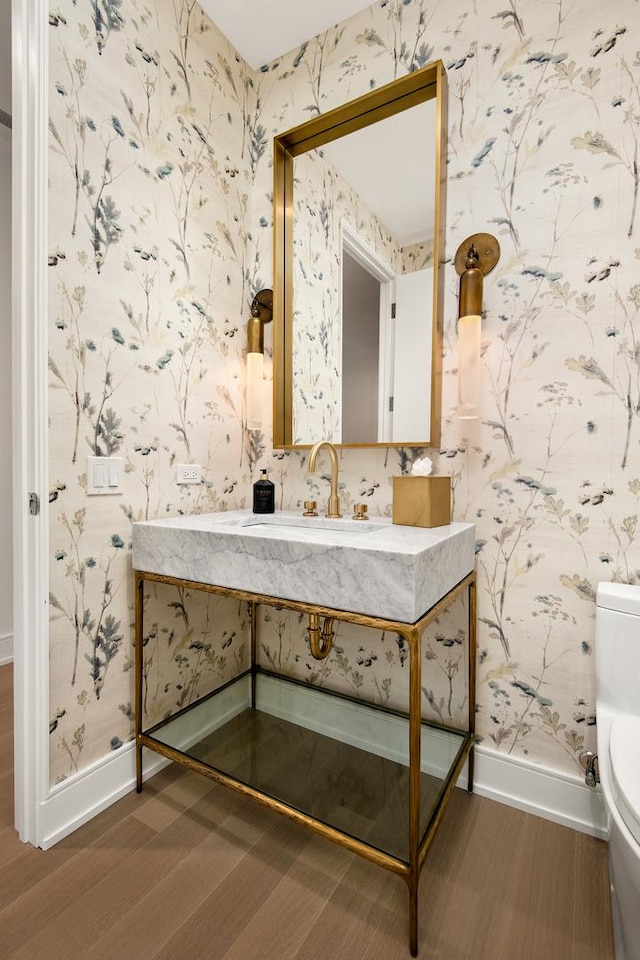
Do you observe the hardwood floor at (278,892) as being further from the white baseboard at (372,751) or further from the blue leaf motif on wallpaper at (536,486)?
the blue leaf motif on wallpaper at (536,486)

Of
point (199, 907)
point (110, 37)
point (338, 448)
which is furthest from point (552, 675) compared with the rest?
point (110, 37)

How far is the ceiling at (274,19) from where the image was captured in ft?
5.16

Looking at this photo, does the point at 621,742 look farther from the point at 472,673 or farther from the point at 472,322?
the point at 472,322

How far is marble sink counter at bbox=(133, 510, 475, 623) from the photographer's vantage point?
980 millimetres

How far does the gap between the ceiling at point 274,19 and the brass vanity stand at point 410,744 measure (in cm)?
193

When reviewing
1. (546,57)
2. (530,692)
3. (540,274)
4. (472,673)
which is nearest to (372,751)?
(472,673)

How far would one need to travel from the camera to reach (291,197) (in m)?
1.79

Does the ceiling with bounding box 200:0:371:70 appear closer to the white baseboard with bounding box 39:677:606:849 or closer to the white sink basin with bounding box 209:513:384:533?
the white sink basin with bounding box 209:513:384:533

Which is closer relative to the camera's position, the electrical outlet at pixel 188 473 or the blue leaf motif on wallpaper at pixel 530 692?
the blue leaf motif on wallpaper at pixel 530 692

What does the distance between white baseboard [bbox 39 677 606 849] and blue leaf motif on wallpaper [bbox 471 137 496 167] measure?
69.4 inches

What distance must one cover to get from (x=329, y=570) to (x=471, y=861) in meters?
0.87

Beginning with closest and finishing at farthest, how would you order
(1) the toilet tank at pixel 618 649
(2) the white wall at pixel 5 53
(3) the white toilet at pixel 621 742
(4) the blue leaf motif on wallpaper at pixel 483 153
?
(3) the white toilet at pixel 621 742, (1) the toilet tank at pixel 618 649, (4) the blue leaf motif on wallpaper at pixel 483 153, (2) the white wall at pixel 5 53

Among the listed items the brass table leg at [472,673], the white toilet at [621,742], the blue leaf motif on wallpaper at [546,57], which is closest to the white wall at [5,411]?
the brass table leg at [472,673]

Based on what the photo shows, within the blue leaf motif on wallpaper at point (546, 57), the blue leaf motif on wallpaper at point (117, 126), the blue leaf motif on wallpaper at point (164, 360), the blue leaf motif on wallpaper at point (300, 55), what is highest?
the blue leaf motif on wallpaper at point (300, 55)
